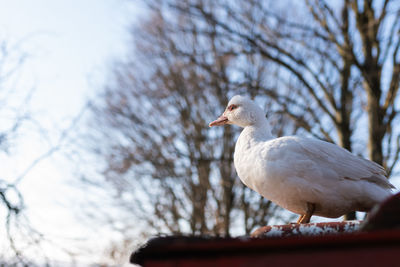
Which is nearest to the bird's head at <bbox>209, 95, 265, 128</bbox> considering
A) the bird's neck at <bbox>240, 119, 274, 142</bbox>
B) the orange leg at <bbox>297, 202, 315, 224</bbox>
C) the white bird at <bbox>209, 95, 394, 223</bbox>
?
the bird's neck at <bbox>240, 119, 274, 142</bbox>

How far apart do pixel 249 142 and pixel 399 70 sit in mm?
4618

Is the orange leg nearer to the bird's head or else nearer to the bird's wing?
the bird's wing

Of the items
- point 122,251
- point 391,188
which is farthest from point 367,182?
point 122,251

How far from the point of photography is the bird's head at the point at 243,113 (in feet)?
11.1

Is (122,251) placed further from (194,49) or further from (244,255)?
(244,255)

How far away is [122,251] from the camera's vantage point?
11.1 metres

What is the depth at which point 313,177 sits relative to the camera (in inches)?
108

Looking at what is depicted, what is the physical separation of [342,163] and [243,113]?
93 cm

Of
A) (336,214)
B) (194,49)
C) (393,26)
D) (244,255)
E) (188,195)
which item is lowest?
(244,255)

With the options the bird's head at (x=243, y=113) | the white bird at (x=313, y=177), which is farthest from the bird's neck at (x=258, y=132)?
the white bird at (x=313, y=177)

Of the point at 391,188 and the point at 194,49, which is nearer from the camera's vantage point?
the point at 391,188

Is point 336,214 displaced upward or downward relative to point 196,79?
downward

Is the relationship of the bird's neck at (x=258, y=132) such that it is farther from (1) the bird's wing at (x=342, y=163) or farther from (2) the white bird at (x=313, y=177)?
(1) the bird's wing at (x=342, y=163)

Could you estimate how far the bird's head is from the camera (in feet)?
11.1
